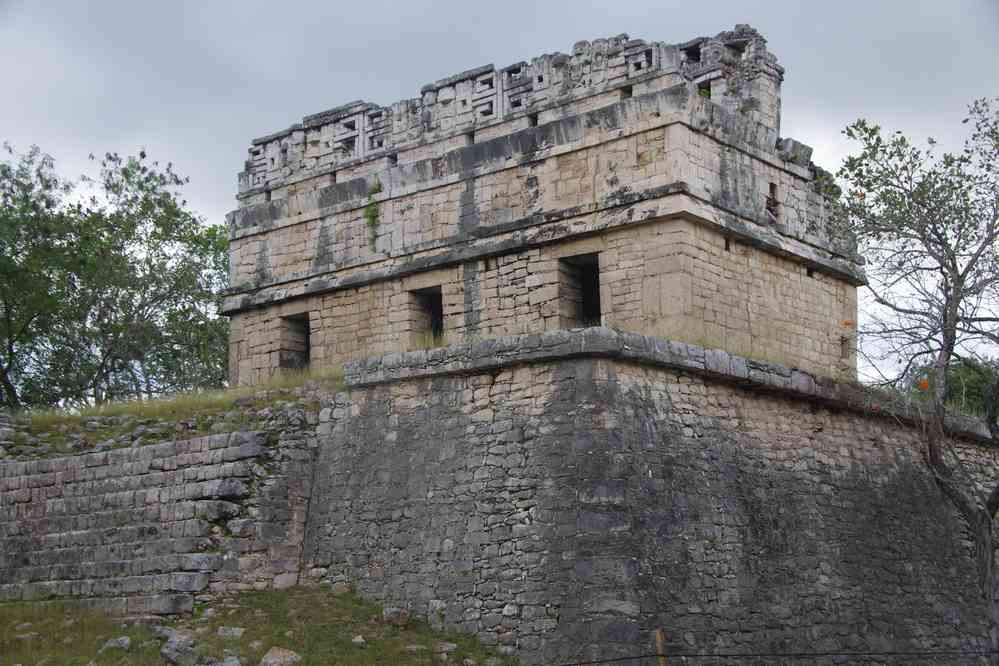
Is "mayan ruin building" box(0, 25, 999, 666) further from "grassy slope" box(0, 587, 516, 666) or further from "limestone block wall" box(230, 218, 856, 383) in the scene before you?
"grassy slope" box(0, 587, 516, 666)

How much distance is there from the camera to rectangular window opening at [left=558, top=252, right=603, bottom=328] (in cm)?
1595

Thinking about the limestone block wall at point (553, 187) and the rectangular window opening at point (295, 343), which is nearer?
the limestone block wall at point (553, 187)

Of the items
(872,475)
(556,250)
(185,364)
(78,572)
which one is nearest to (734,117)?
(556,250)

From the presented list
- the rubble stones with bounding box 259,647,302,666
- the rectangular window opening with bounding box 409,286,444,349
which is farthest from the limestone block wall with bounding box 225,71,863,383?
the rubble stones with bounding box 259,647,302,666

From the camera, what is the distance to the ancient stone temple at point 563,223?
1548 centimetres

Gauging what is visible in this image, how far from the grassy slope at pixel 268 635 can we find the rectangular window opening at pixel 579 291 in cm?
439

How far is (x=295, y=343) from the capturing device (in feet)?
61.6

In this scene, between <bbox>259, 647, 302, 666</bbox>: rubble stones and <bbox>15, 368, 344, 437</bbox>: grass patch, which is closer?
<bbox>259, 647, 302, 666</bbox>: rubble stones

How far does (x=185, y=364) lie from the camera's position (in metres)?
28.5

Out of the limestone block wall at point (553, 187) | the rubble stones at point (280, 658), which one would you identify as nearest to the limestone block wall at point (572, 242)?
the limestone block wall at point (553, 187)

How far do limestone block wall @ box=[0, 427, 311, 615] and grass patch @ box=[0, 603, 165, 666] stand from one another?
299 millimetres

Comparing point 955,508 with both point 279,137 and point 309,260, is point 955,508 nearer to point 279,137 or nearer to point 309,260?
point 309,260

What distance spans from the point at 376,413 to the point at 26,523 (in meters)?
4.61

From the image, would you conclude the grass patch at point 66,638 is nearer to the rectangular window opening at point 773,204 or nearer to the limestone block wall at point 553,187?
the limestone block wall at point 553,187
